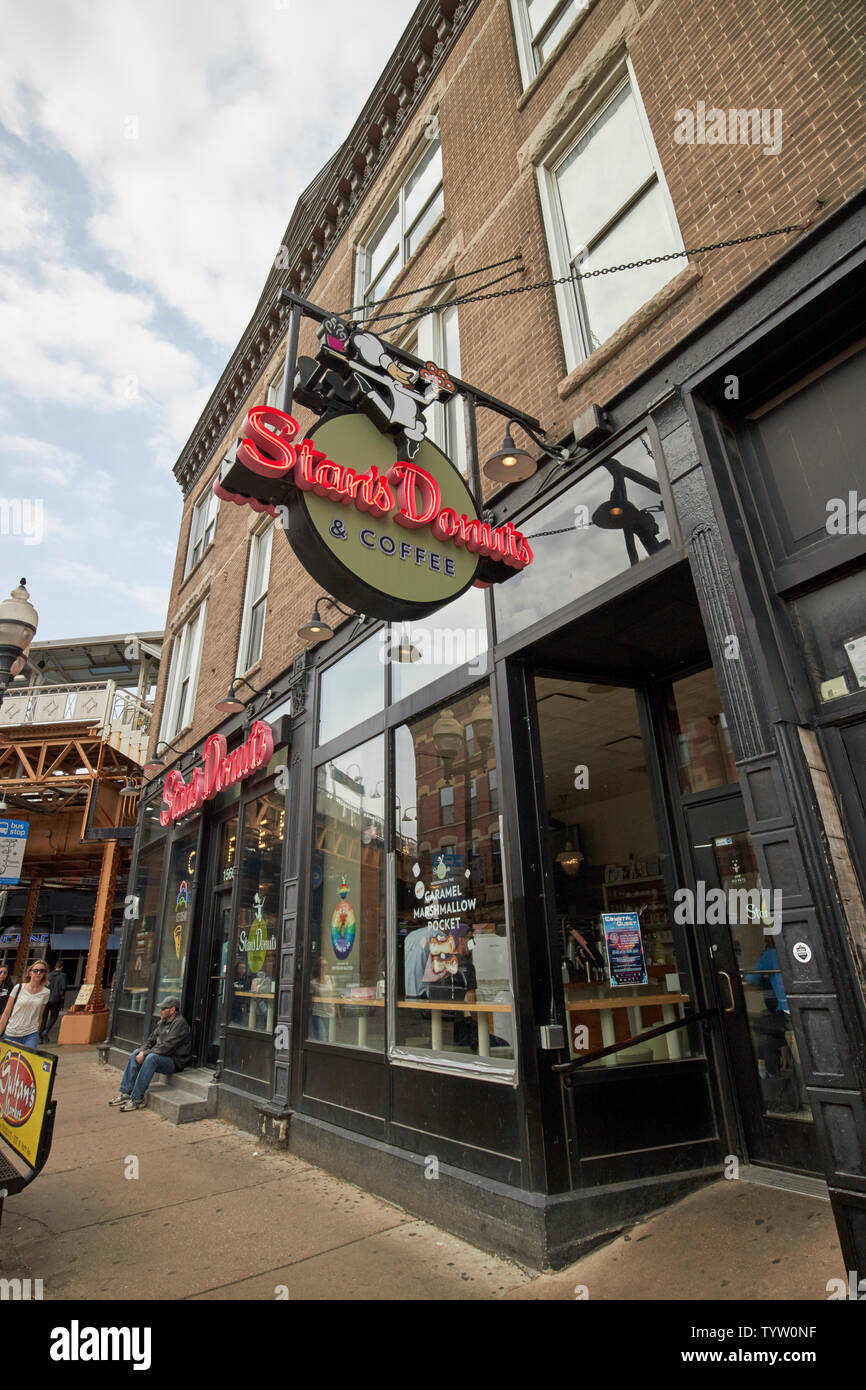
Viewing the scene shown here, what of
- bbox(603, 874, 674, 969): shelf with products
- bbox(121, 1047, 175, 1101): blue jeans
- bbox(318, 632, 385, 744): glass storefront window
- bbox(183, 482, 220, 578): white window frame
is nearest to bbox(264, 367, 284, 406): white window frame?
bbox(183, 482, 220, 578): white window frame

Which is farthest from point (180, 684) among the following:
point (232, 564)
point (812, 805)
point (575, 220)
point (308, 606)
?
point (812, 805)

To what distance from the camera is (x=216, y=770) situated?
A: 411 inches

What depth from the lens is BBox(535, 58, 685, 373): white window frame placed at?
6.06 meters

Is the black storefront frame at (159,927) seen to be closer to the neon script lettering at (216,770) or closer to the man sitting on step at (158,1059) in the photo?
the neon script lettering at (216,770)

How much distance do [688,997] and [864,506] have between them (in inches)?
147

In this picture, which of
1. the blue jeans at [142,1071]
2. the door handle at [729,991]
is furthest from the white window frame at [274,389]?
the door handle at [729,991]

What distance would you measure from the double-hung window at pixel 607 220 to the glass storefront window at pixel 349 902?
176 inches

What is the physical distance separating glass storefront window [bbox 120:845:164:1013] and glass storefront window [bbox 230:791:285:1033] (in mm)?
4337

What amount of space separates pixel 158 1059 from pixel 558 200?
1142 centimetres

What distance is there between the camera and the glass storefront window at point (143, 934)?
44.8 feet

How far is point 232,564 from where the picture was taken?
13.8 m

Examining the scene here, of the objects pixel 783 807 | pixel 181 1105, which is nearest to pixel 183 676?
pixel 181 1105

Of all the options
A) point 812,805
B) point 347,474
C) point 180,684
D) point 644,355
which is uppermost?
point 180,684

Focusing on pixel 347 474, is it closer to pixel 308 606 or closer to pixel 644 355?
pixel 644 355
